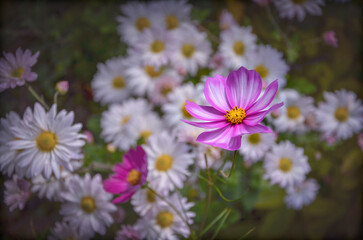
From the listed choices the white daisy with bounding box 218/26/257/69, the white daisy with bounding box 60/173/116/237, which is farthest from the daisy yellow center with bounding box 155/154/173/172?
the white daisy with bounding box 218/26/257/69

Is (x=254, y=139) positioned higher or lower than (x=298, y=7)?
lower

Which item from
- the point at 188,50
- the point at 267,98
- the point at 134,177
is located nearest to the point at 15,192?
the point at 134,177

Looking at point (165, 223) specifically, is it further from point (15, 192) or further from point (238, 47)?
point (238, 47)

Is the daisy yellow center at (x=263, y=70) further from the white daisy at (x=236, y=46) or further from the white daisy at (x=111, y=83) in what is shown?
the white daisy at (x=111, y=83)

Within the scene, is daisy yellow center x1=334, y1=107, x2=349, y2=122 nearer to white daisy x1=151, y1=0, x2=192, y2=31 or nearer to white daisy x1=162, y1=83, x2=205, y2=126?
white daisy x1=162, y1=83, x2=205, y2=126

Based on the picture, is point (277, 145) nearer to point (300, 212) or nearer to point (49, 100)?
point (300, 212)

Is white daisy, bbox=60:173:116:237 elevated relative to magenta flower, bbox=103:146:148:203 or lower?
lower

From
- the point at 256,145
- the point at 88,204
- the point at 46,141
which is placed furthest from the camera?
the point at 256,145

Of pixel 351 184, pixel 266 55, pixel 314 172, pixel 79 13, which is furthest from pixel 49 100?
pixel 351 184
